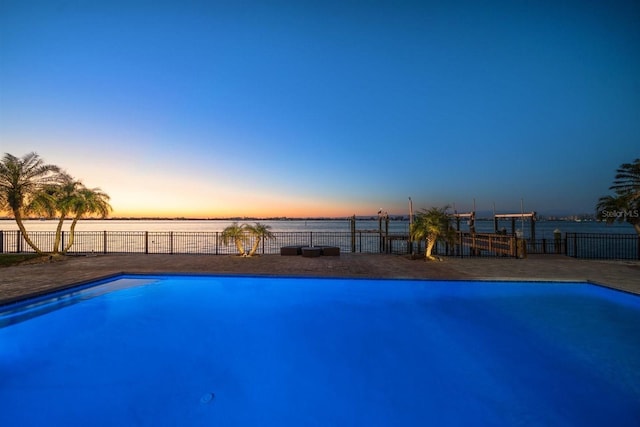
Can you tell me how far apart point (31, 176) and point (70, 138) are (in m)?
5.44

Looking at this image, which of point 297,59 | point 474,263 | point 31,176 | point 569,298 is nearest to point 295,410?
point 569,298

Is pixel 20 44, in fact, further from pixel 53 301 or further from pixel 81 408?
pixel 81 408

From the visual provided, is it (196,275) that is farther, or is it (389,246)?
(389,246)

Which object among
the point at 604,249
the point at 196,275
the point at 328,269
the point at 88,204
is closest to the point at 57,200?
the point at 88,204

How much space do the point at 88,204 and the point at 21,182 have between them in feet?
9.22

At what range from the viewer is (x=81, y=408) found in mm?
3365

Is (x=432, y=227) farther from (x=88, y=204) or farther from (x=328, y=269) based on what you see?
(x=88, y=204)

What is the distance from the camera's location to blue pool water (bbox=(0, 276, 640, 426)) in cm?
338

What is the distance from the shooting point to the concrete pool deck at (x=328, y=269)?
778 cm

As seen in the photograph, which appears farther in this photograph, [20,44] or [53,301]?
[20,44]

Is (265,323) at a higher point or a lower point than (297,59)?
lower

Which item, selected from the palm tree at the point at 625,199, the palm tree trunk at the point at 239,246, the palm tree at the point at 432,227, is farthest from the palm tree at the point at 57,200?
the palm tree at the point at 625,199

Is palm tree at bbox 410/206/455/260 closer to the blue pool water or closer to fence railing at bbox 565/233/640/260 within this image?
the blue pool water

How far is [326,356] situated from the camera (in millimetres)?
4902
